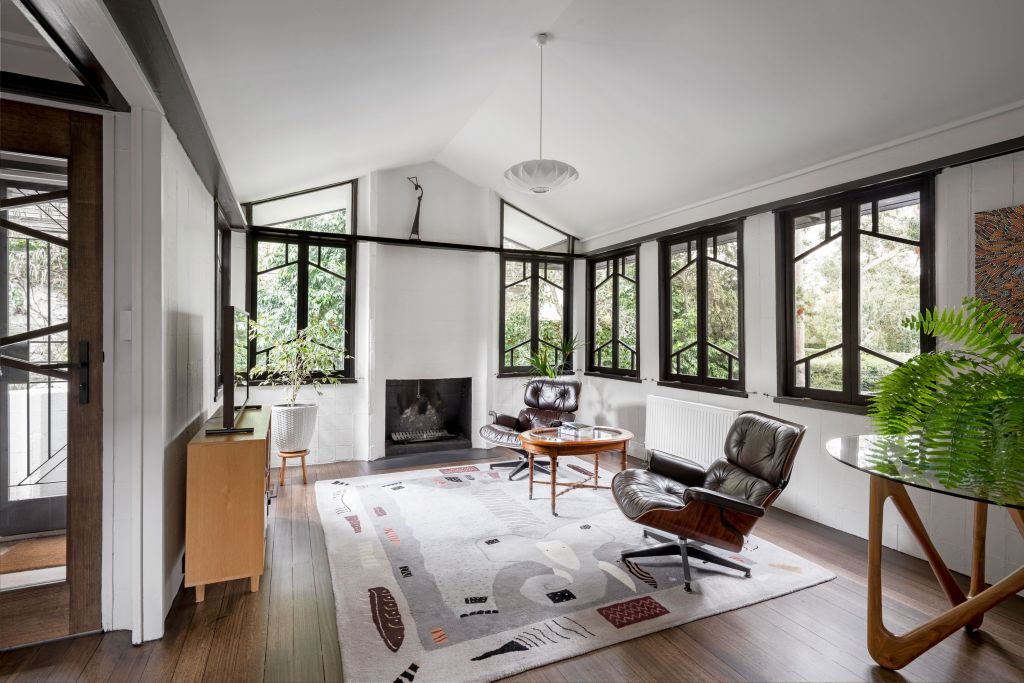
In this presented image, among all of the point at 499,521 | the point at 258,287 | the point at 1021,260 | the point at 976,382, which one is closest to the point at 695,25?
the point at 1021,260

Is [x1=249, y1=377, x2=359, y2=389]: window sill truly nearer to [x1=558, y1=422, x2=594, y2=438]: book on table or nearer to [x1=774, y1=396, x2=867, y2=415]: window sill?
[x1=558, y1=422, x2=594, y2=438]: book on table

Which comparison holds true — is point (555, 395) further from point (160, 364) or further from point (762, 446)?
point (160, 364)

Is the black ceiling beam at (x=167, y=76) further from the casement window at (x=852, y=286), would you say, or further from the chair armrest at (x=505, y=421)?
the casement window at (x=852, y=286)

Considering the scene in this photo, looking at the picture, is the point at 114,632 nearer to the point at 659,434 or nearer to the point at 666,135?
the point at 659,434

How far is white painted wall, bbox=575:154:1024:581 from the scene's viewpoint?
2805 mm

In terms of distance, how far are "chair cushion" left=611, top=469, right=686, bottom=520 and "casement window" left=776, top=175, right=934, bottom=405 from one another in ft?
5.03

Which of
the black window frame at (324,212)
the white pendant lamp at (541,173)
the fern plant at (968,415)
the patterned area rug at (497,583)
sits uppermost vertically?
the black window frame at (324,212)

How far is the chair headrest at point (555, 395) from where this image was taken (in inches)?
207

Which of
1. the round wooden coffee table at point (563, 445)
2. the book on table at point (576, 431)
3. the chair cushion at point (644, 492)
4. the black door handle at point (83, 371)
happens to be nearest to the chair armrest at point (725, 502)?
the chair cushion at point (644, 492)

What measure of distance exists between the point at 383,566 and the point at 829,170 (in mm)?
3981

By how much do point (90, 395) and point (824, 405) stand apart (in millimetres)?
4308

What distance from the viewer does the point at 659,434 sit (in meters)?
4.96

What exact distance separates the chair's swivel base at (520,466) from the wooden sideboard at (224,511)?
2444 mm

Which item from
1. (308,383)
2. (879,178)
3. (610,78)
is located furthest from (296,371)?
(879,178)
